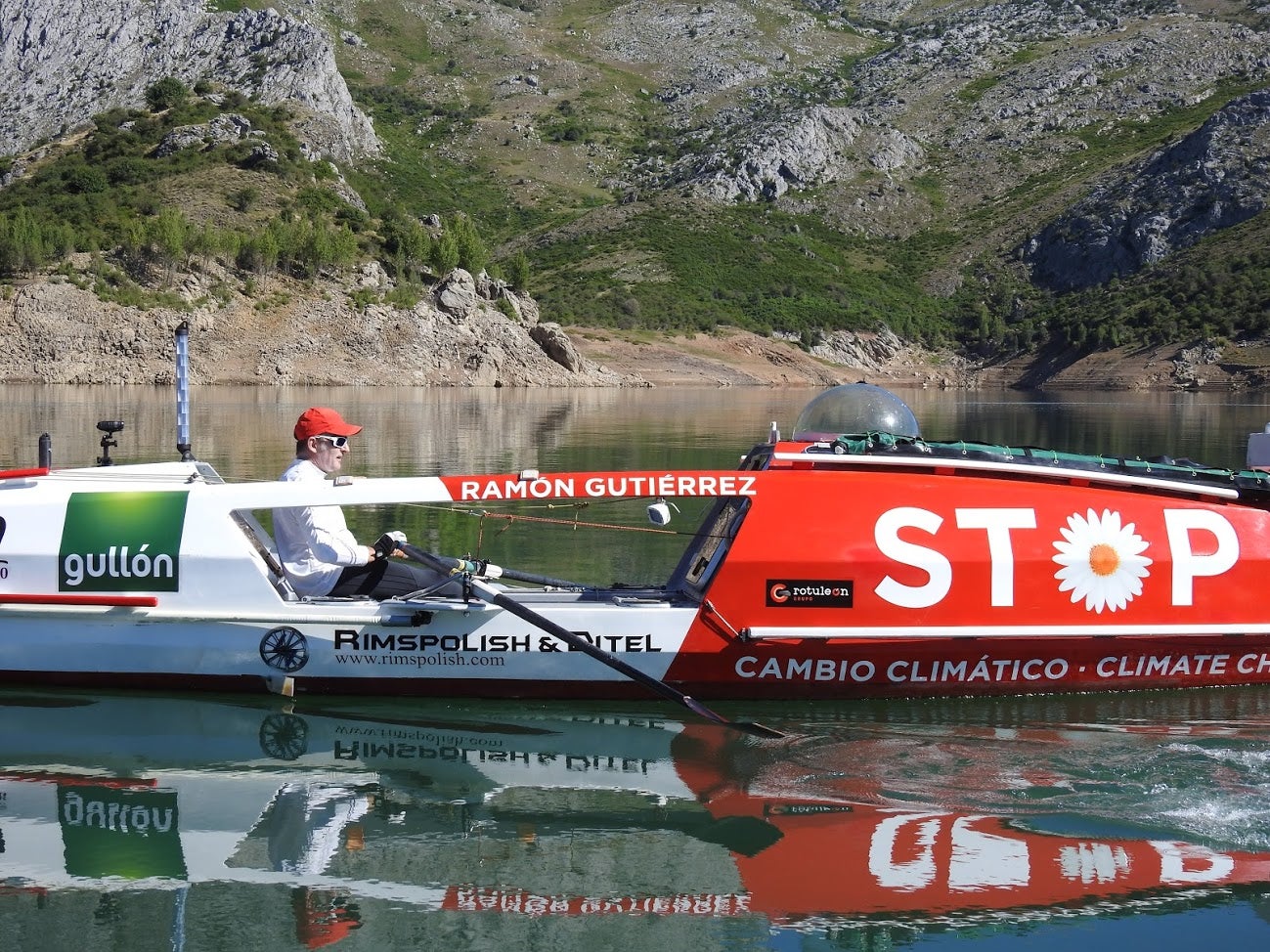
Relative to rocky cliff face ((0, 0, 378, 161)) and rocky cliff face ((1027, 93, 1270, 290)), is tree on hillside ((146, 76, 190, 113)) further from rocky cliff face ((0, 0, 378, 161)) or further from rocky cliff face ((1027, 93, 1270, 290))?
rocky cliff face ((1027, 93, 1270, 290))

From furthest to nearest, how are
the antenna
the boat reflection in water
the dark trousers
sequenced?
the antenna
the dark trousers
the boat reflection in water

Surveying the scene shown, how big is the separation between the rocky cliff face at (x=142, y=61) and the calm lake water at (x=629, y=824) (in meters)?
135

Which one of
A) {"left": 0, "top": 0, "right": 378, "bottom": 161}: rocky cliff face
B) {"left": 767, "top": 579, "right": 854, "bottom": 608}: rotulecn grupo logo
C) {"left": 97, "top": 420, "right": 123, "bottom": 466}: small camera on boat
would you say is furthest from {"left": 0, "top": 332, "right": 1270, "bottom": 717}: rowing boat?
{"left": 0, "top": 0, "right": 378, "bottom": 161}: rocky cliff face

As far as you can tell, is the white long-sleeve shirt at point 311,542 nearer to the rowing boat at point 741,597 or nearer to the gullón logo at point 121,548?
the rowing boat at point 741,597

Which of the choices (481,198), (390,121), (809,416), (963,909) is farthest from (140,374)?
(390,121)

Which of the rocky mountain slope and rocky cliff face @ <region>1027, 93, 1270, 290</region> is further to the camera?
the rocky mountain slope

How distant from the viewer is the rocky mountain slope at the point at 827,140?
13662 cm

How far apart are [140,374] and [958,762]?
229 feet

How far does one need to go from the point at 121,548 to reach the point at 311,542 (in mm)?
1288

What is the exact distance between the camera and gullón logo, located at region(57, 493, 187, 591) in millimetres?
8914

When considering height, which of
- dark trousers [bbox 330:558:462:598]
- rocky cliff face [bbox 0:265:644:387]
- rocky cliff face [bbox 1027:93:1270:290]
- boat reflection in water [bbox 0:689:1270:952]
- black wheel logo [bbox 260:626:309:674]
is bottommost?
boat reflection in water [bbox 0:689:1270:952]

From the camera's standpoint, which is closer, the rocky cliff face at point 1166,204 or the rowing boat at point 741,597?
the rowing boat at point 741,597

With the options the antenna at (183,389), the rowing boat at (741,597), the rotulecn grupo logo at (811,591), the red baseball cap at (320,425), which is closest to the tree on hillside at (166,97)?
the antenna at (183,389)

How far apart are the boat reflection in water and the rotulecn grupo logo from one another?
831 mm
